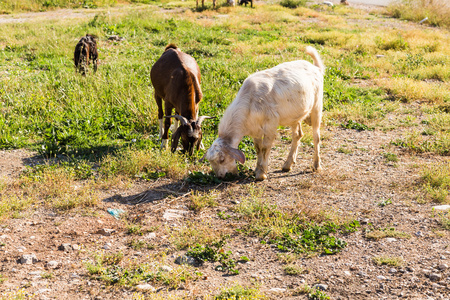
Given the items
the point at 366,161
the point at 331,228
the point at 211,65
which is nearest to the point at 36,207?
the point at 331,228

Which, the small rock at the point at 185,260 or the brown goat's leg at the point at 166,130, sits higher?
the brown goat's leg at the point at 166,130

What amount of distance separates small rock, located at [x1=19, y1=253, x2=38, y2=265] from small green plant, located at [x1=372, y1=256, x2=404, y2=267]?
12.5ft

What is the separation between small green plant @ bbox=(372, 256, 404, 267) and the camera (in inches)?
193

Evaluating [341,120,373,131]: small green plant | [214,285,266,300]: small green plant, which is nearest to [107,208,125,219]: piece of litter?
[214,285,266,300]: small green plant

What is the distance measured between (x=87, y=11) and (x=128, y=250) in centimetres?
2353

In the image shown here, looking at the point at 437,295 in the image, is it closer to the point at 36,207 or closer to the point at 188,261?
the point at 188,261

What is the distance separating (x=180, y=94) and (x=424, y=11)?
22876mm

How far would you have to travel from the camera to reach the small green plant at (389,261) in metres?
4.89

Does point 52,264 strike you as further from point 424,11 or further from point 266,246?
point 424,11

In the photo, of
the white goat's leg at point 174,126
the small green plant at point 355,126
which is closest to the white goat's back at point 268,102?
the white goat's leg at point 174,126

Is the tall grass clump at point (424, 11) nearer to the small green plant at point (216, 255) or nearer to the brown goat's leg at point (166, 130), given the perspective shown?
the brown goat's leg at point (166, 130)

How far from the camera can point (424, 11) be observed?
25719mm

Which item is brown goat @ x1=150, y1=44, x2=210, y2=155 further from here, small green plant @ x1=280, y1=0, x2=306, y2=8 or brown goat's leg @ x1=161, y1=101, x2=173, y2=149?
small green plant @ x1=280, y1=0, x2=306, y2=8

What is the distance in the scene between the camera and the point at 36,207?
6.09 metres
